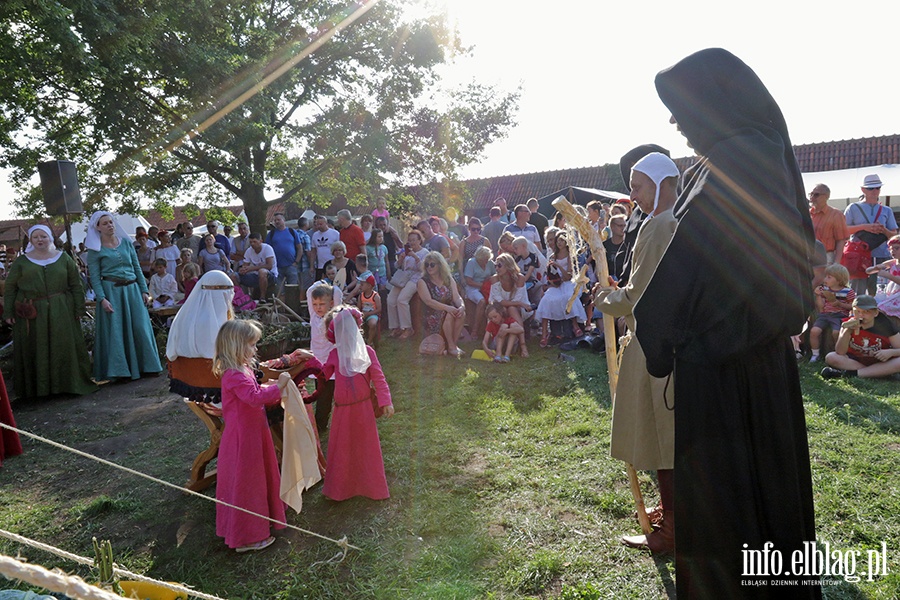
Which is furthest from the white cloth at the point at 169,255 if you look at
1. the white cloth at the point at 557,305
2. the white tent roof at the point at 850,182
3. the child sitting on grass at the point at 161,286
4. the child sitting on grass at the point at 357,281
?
the white tent roof at the point at 850,182

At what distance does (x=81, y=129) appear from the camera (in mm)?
16031

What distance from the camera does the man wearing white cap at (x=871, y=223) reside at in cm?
875

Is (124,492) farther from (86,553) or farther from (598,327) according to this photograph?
(598,327)

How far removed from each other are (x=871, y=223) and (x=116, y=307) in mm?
10498

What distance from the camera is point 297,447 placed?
13.1 ft

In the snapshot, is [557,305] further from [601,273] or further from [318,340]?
[601,273]

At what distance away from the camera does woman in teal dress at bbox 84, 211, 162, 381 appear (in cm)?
786

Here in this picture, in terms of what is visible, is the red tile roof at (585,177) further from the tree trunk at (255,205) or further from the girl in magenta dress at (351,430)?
the girl in magenta dress at (351,430)

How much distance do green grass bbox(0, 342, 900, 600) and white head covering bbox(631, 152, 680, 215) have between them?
78.0 inches

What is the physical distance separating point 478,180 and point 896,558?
33462mm

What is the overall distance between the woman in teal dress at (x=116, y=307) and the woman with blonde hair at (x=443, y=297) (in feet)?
12.9

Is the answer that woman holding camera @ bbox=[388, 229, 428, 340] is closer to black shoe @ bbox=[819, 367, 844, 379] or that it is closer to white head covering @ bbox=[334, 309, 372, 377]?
white head covering @ bbox=[334, 309, 372, 377]

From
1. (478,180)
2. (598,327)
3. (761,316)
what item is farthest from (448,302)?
(478,180)

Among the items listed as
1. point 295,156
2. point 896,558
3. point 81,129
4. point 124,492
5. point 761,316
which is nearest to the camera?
point 761,316
